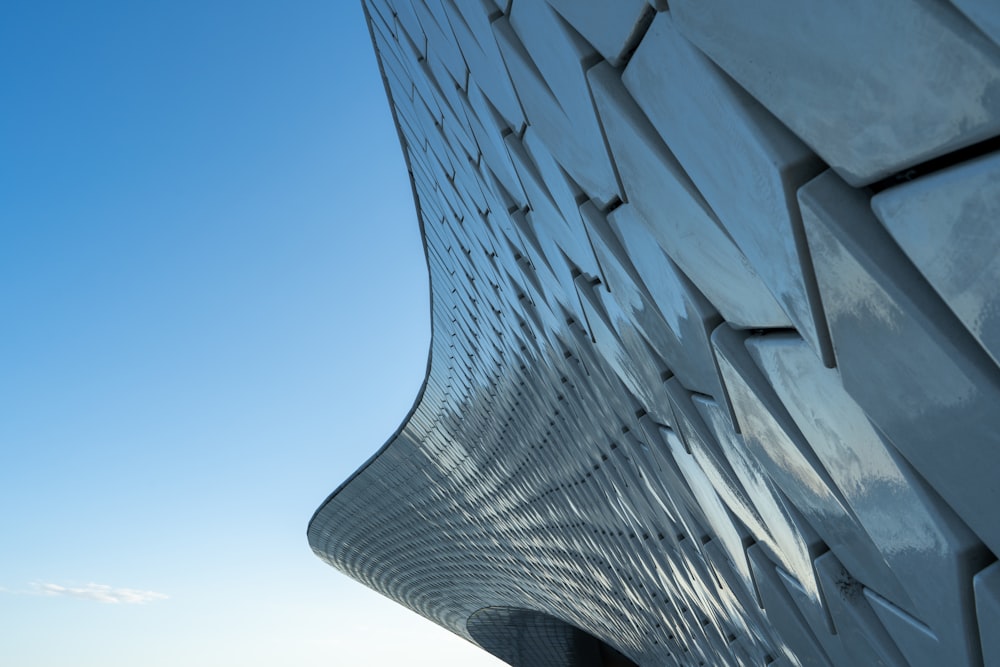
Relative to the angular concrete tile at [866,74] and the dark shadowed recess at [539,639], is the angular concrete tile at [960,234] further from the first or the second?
the dark shadowed recess at [539,639]

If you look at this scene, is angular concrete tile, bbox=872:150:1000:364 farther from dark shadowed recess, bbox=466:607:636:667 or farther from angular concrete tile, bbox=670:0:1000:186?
dark shadowed recess, bbox=466:607:636:667

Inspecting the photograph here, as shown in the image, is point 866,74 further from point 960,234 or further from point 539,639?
point 539,639

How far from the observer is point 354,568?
61.8m

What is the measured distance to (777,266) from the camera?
2971 mm

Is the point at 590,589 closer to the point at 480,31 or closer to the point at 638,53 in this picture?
the point at 480,31

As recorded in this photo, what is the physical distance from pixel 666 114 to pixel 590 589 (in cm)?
2441

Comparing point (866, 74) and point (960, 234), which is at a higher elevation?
point (866, 74)

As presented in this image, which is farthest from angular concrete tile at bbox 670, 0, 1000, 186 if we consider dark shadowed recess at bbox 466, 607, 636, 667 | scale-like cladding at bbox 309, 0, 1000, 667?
dark shadowed recess at bbox 466, 607, 636, 667

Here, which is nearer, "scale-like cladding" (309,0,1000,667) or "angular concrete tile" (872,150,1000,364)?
"angular concrete tile" (872,150,1000,364)

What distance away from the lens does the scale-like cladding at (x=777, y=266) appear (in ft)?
6.69

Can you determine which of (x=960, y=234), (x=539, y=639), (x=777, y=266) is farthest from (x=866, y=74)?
(x=539, y=639)

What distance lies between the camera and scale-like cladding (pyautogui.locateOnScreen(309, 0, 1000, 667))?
2039mm

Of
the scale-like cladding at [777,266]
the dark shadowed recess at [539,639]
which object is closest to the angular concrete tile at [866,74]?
the scale-like cladding at [777,266]

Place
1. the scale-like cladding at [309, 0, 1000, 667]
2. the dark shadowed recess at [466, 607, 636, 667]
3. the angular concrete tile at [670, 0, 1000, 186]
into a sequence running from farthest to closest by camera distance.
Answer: the dark shadowed recess at [466, 607, 636, 667] < the scale-like cladding at [309, 0, 1000, 667] < the angular concrete tile at [670, 0, 1000, 186]
